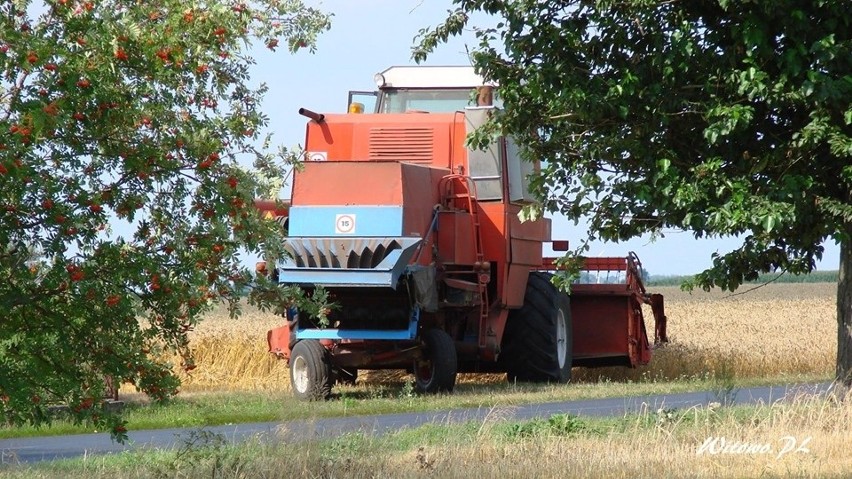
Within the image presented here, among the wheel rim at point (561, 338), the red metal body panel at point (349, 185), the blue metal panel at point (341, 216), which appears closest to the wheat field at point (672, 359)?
the wheel rim at point (561, 338)

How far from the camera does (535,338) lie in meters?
18.8

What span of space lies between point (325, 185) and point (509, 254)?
2.70 metres

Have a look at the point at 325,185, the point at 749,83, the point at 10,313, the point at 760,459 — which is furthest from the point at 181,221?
the point at 325,185

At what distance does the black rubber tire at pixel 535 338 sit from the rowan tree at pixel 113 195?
1129cm

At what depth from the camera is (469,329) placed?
18.3 metres

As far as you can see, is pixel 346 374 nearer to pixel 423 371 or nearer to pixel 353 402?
pixel 423 371

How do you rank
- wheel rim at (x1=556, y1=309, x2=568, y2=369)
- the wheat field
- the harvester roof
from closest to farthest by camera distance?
the harvester roof → wheel rim at (x1=556, y1=309, x2=568, y2=369) → the wheat field

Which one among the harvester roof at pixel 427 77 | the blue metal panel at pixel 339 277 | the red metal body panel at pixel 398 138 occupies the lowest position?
the blue metal panel at pixel 339 277

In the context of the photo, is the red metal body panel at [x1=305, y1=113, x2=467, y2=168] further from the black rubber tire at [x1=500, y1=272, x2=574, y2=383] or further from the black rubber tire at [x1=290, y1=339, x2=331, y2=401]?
the black rubber tire at [x1=290, y1=339, x2=331, y2=401]

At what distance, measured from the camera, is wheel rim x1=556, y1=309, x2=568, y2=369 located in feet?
63.2

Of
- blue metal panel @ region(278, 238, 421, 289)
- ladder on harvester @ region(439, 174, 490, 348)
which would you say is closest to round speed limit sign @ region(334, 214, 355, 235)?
blue metal panel @ region(278, 238, 421, 289)

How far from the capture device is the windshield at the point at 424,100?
18.8 m

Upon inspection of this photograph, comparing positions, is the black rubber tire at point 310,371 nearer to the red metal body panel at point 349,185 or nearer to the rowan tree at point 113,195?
the red metal body panel at point 349,185

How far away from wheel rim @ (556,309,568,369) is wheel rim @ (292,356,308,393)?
152 inches
